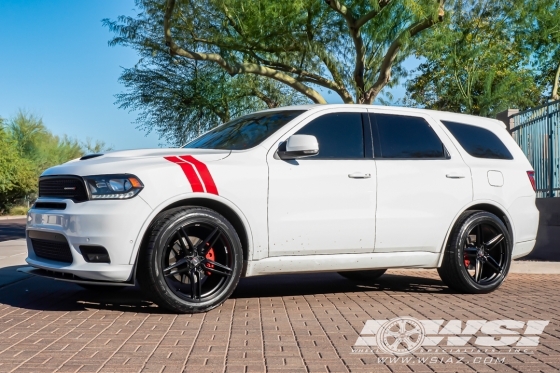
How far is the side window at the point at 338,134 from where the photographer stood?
24.7 feet

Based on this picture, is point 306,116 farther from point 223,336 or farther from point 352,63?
point 352,63

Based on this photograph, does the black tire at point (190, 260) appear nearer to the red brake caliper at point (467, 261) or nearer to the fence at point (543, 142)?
the red brake caliper at point (467, 261)

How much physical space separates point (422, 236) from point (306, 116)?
1684 mm

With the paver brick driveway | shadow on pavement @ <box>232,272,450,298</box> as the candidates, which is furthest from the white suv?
shadow on pavement @ <box>232,272,450,298</box>

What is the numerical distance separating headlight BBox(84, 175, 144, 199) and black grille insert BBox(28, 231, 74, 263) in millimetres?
507

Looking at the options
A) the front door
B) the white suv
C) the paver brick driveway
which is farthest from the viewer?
the front door

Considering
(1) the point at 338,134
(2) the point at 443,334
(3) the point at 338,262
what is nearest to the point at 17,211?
(1) the point at 338,134

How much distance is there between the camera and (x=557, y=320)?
6.59 metres

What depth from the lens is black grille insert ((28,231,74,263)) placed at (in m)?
6.68

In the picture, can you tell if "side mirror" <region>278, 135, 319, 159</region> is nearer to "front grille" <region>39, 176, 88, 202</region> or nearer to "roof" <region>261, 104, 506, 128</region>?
"roof" <region>261, 104, 506, 128</region>

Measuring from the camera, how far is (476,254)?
327 inches

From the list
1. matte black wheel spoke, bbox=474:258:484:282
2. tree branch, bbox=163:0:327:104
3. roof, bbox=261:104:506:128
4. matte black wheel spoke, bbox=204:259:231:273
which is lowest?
matte black wheel spoke, bbox=474:258:484:282

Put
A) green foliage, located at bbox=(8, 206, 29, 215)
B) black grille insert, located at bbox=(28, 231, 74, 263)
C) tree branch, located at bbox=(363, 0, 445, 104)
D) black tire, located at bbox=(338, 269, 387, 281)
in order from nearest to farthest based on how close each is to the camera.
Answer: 1. black grille insert, located at bbox=(28, 231, 74, 263)
2. black tire, located at bbox=(338, 269, 387, 281)
3. tree branch, located at bbox=(363, 0, 445, 104)
4. green foliage, located at bbox=(8, 206, 29, 215)

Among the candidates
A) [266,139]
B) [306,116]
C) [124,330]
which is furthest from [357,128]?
[124,330]
